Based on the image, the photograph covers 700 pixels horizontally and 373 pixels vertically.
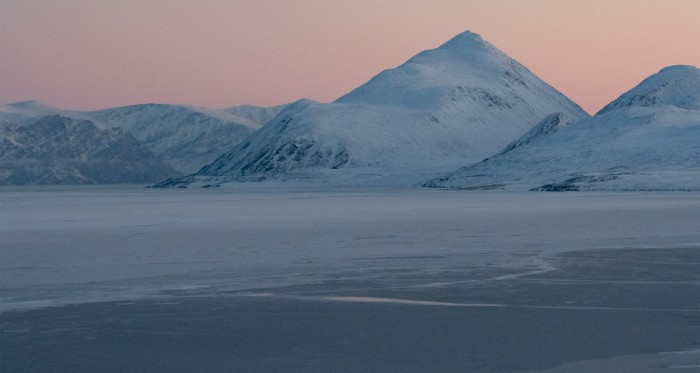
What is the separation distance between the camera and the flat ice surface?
20.2 m

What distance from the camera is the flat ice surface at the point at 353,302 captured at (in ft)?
66.2

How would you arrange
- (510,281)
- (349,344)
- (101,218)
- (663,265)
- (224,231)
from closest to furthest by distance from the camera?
(349,344), (510,281), (663,265), (224,231), (101,218)

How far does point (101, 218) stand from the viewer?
242 ft

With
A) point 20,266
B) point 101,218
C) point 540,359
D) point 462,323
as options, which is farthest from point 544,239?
point 101,218

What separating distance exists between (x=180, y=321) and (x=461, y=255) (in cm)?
1753

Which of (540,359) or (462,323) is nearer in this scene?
(540,359)

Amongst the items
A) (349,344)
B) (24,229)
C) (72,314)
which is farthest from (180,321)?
(24,229)

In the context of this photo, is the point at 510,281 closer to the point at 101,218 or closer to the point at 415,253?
the point at 415,253

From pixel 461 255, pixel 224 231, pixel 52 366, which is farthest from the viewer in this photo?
pixel 224 231

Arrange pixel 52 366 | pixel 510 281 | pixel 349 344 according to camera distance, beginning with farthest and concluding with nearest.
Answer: pixel 510 281 < pixel 349 344 < pixel 52 366

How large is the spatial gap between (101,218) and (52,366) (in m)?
55.6

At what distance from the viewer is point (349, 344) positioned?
2145cm

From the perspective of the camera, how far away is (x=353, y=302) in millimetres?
27203

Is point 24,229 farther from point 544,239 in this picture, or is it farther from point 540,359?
point 540,359
